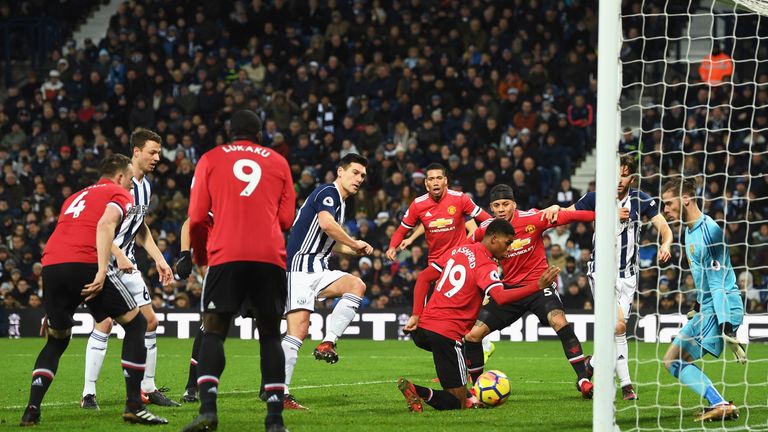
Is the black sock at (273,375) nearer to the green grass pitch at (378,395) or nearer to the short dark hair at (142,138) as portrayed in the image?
the green grass pitch at (378,395)

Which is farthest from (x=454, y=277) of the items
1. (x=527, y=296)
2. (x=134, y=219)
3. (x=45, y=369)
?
(x=45, y=369)

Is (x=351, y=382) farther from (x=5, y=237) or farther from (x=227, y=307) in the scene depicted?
(x=5, y=237)

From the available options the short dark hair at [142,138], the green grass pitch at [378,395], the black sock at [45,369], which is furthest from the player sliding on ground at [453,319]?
the short dark hair at [142,138]

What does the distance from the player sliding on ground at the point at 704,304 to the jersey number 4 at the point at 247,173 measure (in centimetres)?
348

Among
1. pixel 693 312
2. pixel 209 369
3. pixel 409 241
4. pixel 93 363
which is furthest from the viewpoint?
pixel 409 241

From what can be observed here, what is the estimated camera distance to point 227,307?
6.75 meters

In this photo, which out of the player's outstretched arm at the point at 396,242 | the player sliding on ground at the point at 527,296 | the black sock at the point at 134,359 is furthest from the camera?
the player's outstretched arm at the point at 396,242

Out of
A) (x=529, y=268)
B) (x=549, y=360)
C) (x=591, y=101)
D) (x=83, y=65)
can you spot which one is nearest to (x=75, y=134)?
(x=83, y=65)

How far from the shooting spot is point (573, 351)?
9.78 meters

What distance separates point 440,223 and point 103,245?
17.7ft

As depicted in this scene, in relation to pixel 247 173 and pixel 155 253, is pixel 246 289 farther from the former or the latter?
pixel 155 253

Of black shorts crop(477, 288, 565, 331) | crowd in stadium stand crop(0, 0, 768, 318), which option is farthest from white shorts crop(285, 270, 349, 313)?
crowd in stadium stand crop(0, 0, 768, 318)

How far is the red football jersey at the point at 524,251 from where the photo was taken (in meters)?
10.3

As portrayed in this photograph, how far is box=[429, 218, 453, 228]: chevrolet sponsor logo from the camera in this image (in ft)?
40.4
